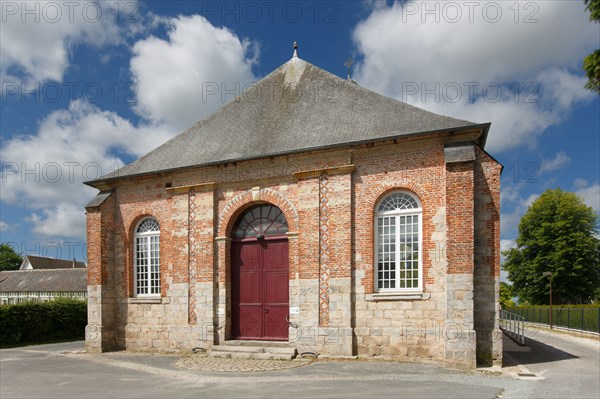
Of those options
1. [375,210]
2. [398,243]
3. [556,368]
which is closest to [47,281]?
[375,210]

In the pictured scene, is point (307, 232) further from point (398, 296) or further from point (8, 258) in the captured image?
point (8, 258)

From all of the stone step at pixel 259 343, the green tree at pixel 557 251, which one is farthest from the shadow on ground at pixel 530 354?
the green tree at pixel 557 251

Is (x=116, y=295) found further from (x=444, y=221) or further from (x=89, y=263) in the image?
(x=444, y=221)

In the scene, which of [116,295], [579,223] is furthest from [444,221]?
[579,223]

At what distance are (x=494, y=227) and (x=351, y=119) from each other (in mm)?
4668

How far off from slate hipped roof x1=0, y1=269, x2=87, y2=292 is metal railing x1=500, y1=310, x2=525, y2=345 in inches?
1182

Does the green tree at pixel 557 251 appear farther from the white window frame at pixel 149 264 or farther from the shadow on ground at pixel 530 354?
the white window frame at pixel 149 264

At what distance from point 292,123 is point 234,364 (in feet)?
22.4

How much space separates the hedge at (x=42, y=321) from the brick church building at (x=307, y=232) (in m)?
5.96

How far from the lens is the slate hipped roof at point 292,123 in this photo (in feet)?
38.3

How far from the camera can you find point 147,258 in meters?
14.4

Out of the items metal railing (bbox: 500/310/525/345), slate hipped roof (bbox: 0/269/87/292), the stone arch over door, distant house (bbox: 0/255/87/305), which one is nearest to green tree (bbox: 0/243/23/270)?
distant house (bbox: 0/255/87/305)

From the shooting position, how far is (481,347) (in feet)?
33.5

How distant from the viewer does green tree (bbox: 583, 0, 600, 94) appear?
6027 mm
